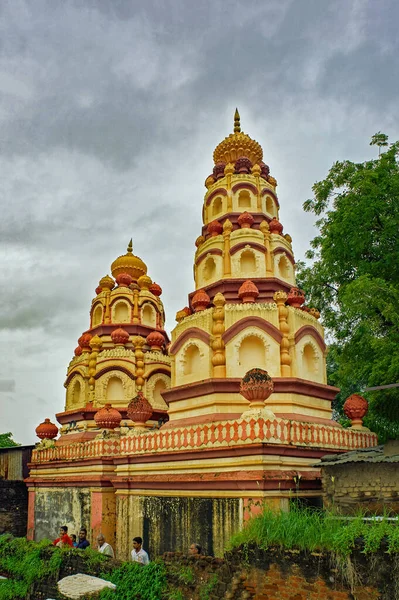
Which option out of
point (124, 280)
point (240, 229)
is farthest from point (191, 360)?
point (124, 280)

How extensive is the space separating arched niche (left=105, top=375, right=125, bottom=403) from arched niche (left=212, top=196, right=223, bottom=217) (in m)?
7.16

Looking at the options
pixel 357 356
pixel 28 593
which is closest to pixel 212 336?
pixel 357 356

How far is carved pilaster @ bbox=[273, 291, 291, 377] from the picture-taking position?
14383mm

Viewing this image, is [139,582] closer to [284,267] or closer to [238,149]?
[284,267]

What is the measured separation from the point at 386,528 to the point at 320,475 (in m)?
4.72

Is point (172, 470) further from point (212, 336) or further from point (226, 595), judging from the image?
point (226, 595)

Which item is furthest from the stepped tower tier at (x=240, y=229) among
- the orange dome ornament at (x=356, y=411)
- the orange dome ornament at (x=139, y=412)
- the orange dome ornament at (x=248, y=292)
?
the orange dome ornament at (x=139, y=412)

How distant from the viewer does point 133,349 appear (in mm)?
21391

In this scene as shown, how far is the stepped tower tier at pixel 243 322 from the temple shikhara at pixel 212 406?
4 centimetres

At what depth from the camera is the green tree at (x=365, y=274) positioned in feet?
47.2

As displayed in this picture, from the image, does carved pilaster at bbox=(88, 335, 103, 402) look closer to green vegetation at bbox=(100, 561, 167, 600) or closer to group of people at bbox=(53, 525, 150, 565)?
group of people at bbox=(53, 525, 150, 565)

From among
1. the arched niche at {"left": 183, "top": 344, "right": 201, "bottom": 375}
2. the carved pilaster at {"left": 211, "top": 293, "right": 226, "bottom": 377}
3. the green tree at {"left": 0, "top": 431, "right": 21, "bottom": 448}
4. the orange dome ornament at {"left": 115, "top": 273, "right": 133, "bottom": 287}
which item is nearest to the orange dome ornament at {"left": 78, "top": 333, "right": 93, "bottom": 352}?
the orange dome ornament at {"left": 115, "top": 273, "right": 133, "bottom": 287}

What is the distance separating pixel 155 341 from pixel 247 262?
6.48 m

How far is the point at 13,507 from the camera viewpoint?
1941 cm
